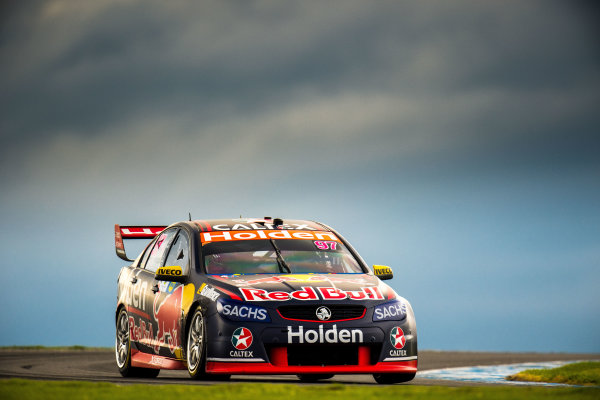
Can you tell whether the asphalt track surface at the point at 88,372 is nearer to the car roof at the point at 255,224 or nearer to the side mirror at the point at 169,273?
the side mirror at the point at 169,273

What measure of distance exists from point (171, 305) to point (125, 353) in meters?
2.26

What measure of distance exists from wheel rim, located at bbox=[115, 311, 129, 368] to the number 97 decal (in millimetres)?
2973

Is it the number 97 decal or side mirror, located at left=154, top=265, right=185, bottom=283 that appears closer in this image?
side mirror, located at left=154, top=265, right=185, bottom=283

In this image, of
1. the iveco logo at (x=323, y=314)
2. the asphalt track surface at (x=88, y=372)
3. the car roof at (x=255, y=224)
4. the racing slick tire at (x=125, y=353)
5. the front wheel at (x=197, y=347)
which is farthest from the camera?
the racing slick tire at (x=125, y=353)

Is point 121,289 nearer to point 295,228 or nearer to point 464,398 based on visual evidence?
point 295,228

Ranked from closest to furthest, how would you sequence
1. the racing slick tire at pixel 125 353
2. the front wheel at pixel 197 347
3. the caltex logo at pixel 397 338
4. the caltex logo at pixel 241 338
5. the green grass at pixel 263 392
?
the green grass at pixel 263 392 < the caltex logo at pixel 241 338 < the front wheel at pixel 197 347 < the caltex logo at pixel 397 338 < the racing slick tire at pixel 125 353

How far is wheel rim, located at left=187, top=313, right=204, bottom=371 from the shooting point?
10.1 m

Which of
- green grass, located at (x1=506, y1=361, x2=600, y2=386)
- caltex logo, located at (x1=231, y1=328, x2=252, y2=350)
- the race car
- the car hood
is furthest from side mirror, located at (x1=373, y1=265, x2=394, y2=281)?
green grass, located at (x1=506, y1=361, x2=600, y2=386)

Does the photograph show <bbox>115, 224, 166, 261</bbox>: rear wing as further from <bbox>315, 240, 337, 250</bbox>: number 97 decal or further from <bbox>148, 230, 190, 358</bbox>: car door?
<bbox>315, 240, 337, 250</bbox>: number 97 decal

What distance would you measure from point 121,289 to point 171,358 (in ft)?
8.91

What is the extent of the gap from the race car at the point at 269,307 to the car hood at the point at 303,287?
1 centimetres

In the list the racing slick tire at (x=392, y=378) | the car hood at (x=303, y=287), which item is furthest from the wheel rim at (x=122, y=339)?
the racing slick tire at (x=392, y=378)

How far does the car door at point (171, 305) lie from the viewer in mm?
10883

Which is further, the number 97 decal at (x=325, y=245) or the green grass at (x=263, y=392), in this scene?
the number 97 decal at (x=325, y=245)
